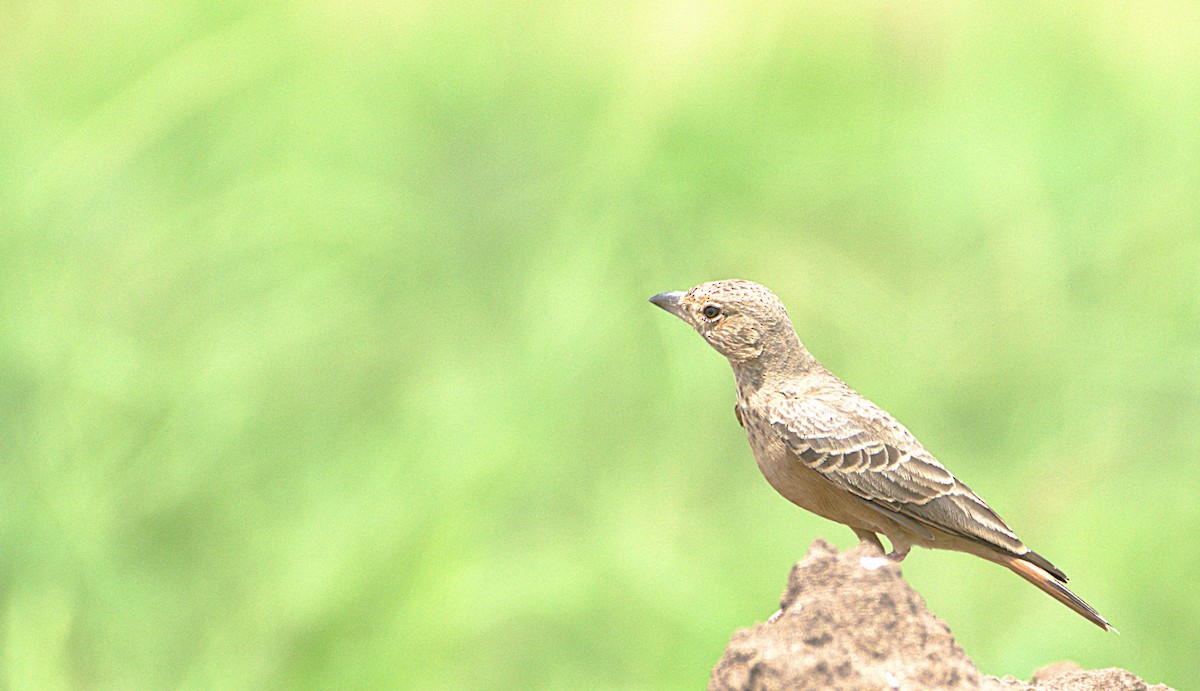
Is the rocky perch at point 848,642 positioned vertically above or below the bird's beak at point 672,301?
below

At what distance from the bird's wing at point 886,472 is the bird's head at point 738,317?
255 mm

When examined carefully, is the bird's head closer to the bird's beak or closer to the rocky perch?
the bird's beak

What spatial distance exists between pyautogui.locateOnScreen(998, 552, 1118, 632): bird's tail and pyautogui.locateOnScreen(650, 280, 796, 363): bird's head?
99 cm

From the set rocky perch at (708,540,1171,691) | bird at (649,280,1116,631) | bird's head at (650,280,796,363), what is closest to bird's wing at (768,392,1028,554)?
bird at (649,280,1116,631)

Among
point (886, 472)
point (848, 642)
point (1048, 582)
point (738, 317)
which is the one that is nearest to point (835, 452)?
point (886, 472)

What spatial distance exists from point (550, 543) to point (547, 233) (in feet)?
6.03

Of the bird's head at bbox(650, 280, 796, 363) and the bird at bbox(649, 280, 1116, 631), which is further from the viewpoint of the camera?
the bird's head at bbox(650, 280, 796, 363)

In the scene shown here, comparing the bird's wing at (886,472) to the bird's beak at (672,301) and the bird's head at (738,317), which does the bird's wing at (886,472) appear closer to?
the bird's head at (738,317)

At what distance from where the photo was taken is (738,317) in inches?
172

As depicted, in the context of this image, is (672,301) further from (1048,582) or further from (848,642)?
(848,642)

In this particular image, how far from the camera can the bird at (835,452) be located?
4109 millimetres

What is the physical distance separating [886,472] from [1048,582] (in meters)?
0.59

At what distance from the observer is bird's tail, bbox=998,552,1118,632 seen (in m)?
3.97

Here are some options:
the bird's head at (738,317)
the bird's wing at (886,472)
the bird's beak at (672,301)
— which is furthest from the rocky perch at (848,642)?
the bird's beak at (672,301)
